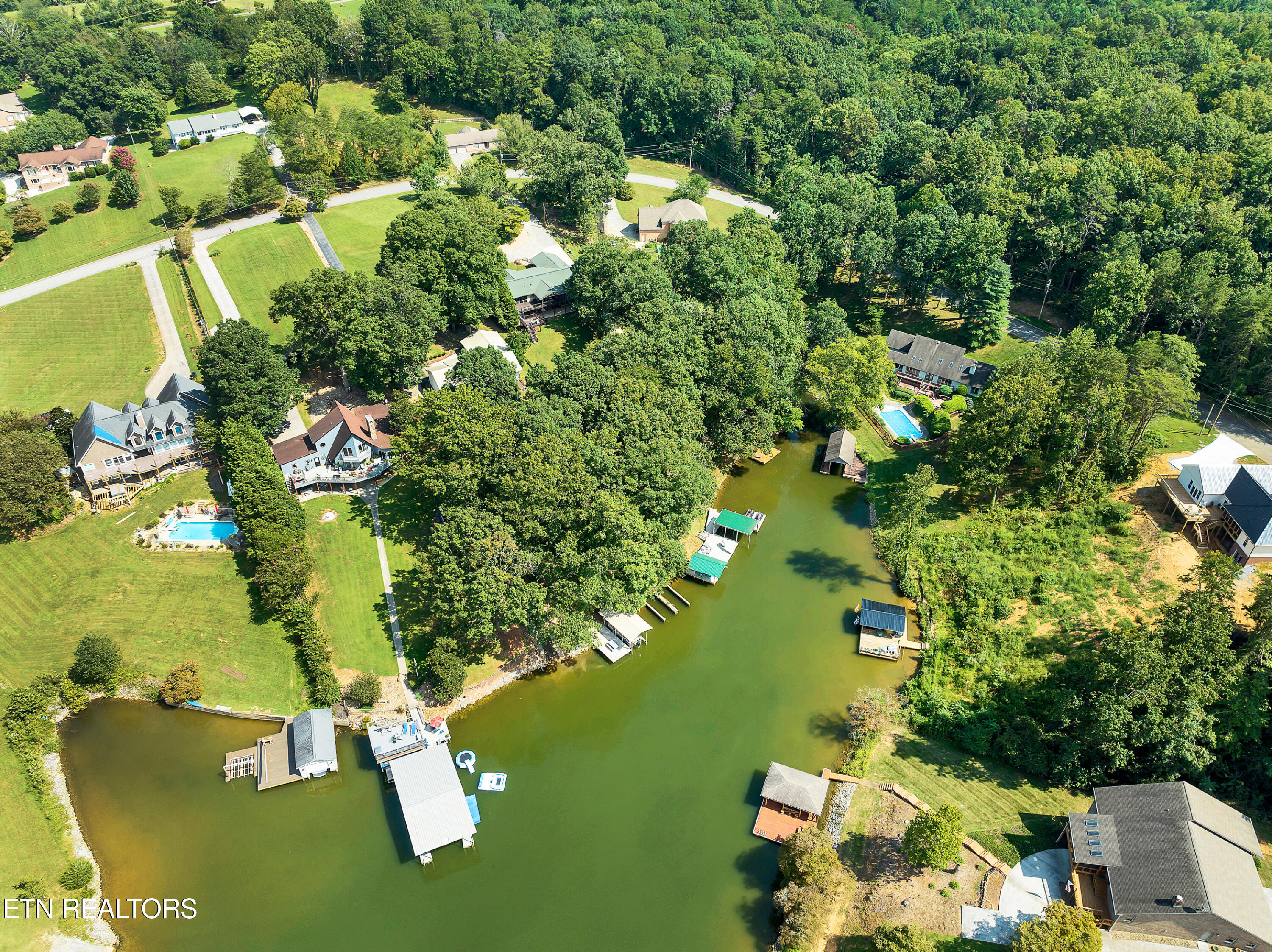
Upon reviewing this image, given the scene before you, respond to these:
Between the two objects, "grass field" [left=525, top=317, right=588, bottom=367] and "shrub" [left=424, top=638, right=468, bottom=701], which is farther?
"grass field" [left=525, top=317, right=588, bottom=367]

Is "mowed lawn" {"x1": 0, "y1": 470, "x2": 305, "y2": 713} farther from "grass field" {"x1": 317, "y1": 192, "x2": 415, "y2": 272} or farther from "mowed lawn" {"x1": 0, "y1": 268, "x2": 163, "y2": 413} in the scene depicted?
"grass field" {"x1": 317, "y1": 192, "x2": 415, "y2": 272}

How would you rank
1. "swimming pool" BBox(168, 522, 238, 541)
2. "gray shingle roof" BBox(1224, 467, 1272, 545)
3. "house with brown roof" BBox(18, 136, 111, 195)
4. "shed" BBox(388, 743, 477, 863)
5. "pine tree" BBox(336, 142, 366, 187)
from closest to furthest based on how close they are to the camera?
"shed" BBox(388, 743, 477, 863) < "gray shingle roof" BBox(1224, 467, 1272, 545) < "swimming pool" BBox(168, 522, 238, 541) < "house with brown roof" BBox(18, 136, 111, 195) < "pine tree" BBox(336, 142, 366, 187)

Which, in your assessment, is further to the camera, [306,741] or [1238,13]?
[1238,13]

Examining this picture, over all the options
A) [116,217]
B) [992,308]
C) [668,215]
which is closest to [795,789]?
[992,308]

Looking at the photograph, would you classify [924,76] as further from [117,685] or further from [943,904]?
[117,685]

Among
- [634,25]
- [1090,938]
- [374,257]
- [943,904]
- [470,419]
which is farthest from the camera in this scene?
[634,25]

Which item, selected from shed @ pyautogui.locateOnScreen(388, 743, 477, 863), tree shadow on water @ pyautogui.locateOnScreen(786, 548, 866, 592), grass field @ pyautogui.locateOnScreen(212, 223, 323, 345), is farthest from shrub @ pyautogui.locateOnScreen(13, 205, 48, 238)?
tree shadow on water @ pyautogui.locateOnScreen(786, 548, 866, 592)

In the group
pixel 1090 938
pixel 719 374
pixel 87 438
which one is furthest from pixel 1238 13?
pixel 87 438

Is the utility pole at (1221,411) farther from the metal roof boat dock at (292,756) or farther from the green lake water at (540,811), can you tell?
the metal roof boat dock at (292,756)
